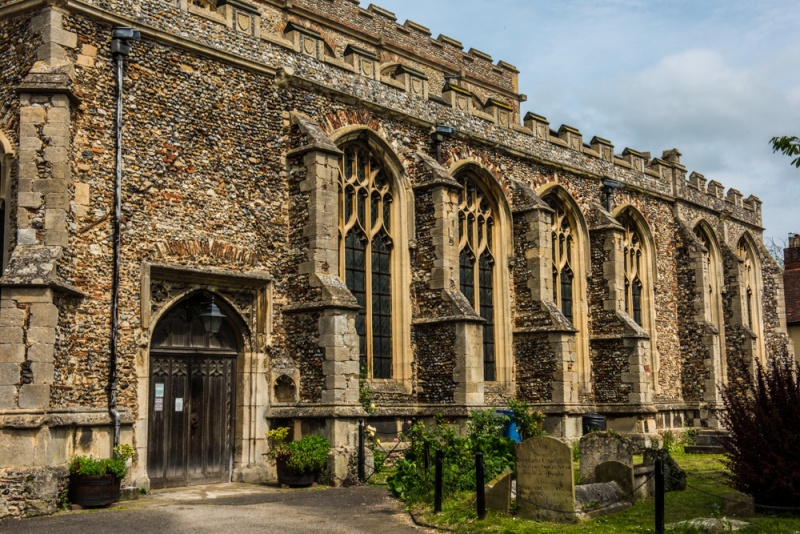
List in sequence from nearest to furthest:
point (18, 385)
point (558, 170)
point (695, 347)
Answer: point (18, 385), point (558, 170), point (695, 347)

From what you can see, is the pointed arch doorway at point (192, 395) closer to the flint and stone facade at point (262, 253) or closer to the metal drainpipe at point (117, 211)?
the flint and stone facade at point (262, 253)

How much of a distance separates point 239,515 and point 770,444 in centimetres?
680

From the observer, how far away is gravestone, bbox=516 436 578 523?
10602 millimetres

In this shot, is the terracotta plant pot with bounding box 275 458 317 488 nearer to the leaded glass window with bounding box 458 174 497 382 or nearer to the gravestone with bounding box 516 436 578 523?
the gravestone with bounding box 516 436 578 523

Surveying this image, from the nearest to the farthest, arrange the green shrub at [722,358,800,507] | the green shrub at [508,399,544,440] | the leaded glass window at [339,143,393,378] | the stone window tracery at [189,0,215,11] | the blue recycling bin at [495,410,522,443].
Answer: the green shrub at [722,358,800,507] < the leaded glass window at [339,143,393,378] < the green shrub at [508,399,544,440] < the blue recycling bin at [495,410,522,443] < the stone window tracery at [189,0,215,11]

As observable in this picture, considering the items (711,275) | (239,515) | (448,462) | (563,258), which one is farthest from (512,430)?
(711,275)

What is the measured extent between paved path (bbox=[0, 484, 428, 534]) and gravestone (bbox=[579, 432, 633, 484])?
300 cm

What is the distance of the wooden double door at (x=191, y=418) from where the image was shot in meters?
14.4

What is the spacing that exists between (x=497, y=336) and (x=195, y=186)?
29.4ft

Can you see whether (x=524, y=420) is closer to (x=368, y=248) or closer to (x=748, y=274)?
(x=368, y=248)

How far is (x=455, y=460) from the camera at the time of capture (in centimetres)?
1303

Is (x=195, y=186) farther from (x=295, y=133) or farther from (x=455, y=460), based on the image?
(x=455, y=460)

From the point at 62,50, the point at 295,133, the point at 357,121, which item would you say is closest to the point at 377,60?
the point at 357,121

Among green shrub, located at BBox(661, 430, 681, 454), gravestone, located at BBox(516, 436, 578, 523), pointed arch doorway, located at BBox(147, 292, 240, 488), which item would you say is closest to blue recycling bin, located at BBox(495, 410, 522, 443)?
green shrub, located at BBox(661, 430, 681, 454)
